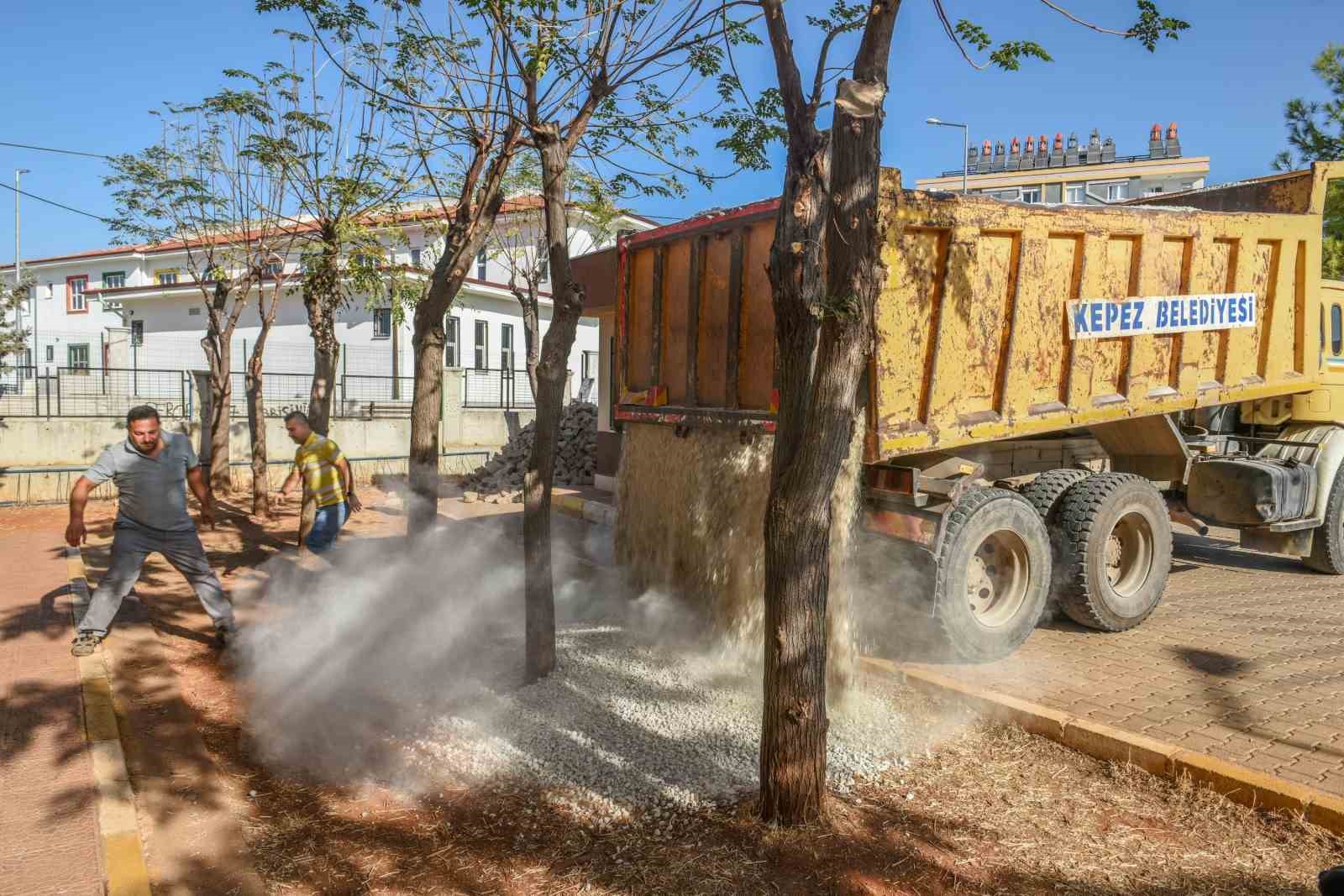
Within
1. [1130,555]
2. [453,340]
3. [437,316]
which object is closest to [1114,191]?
[453,340]

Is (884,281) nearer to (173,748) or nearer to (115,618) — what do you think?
(173,748)

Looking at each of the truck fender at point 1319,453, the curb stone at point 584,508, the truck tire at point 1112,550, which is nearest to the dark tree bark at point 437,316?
the curb stone at point 584,508

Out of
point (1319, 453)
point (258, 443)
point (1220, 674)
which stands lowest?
point (1220, 674)

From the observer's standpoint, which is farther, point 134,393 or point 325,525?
point 134,393

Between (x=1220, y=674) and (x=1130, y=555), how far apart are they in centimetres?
128

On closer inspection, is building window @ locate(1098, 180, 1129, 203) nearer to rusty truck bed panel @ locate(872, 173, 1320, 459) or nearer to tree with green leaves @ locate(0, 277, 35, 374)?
rusty truck bed panel @ locate(872, 173, 1320, 459)

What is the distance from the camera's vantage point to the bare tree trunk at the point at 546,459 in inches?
196

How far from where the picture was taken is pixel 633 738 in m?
4.37

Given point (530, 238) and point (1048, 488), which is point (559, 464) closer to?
point (530, 238)

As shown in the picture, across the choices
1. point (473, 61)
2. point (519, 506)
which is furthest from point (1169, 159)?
point (473, 61)

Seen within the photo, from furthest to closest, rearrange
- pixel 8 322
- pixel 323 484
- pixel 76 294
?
1. pixel 76 294
2. pixel 8 322
3. pixel 323 484

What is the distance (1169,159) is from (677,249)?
4450cm

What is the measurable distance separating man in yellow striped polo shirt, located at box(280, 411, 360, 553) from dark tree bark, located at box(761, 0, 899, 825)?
17.8ft

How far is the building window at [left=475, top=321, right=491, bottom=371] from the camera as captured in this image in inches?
1000
